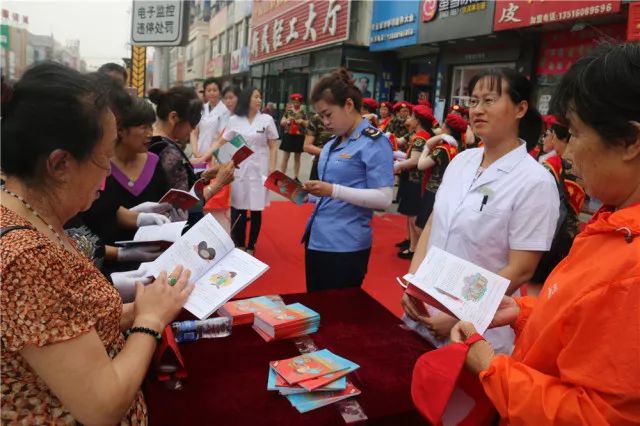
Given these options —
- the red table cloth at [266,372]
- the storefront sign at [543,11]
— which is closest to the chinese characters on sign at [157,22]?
the red table cloth at [266,372]

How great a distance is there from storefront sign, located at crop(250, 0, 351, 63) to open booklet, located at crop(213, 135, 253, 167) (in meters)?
8.45

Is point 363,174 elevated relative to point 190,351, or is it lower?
elevated

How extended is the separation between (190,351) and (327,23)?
11978mm

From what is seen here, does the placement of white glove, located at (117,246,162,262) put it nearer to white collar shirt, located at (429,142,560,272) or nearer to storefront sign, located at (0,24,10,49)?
storefront sign, located at (0,24,10,49)

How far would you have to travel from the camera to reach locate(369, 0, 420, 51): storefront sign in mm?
9430

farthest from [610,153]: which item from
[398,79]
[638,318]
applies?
[398,79]

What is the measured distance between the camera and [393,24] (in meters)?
10.1

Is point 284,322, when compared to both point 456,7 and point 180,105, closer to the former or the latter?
point 180,105

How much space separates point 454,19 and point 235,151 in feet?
20.7

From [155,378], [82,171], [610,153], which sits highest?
[610,153]

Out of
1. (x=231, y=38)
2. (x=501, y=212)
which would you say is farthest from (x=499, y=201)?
(x=231, y=38)

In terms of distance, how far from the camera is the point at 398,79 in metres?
11.5

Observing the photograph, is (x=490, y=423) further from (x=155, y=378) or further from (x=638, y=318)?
(x=155, y=378)

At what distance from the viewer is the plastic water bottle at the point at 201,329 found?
1480mm
